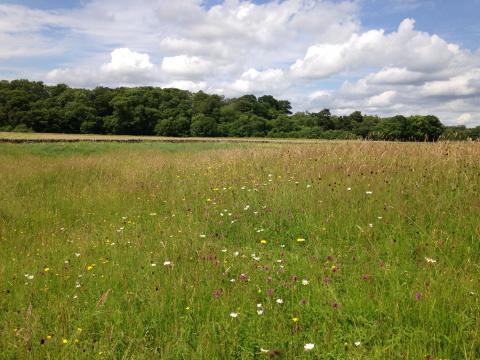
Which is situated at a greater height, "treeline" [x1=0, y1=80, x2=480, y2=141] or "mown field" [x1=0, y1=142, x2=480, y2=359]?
"treeline" [x1=0, y1=80, x2=480, y2=141]

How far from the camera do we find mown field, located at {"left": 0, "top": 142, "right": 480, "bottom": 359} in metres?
2.96

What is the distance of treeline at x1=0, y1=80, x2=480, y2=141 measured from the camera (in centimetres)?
7056

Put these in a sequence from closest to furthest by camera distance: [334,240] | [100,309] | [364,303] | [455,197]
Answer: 1. [364,303]
2. [100,309]
3. [334,240]
4. [455,197]

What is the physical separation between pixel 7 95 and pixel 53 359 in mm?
88003

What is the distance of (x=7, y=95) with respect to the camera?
75.0m

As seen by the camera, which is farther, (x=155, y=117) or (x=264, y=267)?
(x=155, y=117)

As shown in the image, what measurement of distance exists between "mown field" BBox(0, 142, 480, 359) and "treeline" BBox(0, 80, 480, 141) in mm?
56547

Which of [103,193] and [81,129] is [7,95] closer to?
[81,129]

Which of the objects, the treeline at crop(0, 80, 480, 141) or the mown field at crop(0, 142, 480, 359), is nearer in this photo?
the mown field at crop(0, 142, 480, 359)

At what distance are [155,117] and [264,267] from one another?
3469 inches

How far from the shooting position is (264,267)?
4.12 metres

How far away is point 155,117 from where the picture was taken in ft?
289

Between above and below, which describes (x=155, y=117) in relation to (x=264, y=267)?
above

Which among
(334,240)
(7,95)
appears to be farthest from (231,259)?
(7,95)
